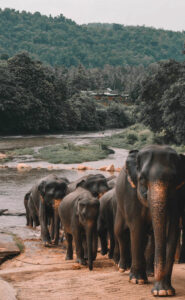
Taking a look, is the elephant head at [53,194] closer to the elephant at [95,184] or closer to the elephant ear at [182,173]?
the elephant at [95,184]

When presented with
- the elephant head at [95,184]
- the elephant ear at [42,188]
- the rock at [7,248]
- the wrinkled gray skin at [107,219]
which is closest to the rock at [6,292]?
the wrinkled gray skin at [107,219]

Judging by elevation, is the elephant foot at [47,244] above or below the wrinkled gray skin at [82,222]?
below

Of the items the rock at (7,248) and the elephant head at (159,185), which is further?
the rock at (7,248)

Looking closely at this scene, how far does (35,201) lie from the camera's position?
1267 centimetres

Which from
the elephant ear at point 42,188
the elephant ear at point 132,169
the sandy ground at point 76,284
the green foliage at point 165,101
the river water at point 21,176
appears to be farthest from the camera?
the green foliage at point 165,101

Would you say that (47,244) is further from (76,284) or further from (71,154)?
(71,154)

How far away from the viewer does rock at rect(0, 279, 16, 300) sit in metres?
5.33

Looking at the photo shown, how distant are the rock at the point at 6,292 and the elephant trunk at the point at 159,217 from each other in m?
1.73

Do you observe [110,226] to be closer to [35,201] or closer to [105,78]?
[35,201]

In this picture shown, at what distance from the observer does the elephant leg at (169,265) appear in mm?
5340

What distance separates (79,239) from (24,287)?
2.42 metres

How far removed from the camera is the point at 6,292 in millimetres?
5504

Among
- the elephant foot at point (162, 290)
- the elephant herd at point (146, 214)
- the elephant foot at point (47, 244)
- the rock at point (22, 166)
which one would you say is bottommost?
the rock at point (22, 166)

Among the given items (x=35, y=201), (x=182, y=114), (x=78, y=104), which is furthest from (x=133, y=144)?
(x=35, y=201)
